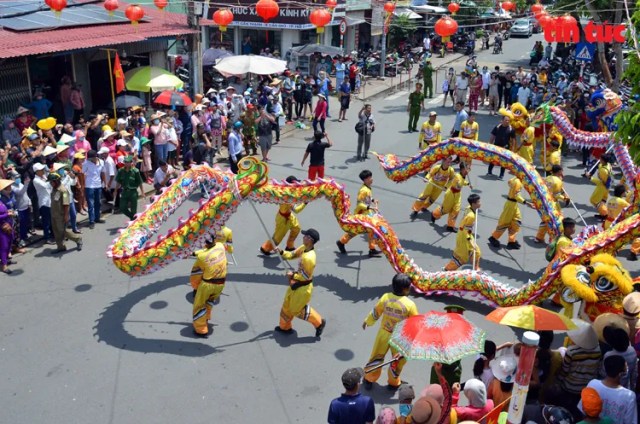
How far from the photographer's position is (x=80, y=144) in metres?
12.0

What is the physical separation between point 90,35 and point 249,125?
408 centimetres

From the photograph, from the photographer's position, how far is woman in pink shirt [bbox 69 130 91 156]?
11.9 metres

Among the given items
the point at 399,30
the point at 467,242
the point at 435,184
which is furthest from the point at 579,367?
the point at 399,30

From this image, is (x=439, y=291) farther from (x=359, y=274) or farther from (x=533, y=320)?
(x=533, y=320)

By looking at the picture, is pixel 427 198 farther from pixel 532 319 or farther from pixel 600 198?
pixel 532 319

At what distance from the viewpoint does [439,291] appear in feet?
29.7

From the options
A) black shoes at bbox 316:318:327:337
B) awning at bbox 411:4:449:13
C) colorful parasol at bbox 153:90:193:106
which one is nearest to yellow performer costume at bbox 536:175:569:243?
black shoes at bbox 316:318:327:337

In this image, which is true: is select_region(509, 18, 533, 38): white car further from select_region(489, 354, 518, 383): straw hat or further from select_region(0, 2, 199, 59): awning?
select_region(489, 354, 518, 383): straw hat

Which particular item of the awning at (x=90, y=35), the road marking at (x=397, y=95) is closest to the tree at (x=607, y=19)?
the road marking at (x=397, y=95)

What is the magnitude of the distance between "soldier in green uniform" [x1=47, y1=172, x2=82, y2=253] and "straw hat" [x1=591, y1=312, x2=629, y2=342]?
7601 millimetres

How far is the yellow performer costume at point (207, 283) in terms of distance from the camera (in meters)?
7.83

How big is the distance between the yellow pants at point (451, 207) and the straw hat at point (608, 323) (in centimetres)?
526

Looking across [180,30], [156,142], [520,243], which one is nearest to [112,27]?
[180,30]

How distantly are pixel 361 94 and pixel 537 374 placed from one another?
1880cm
